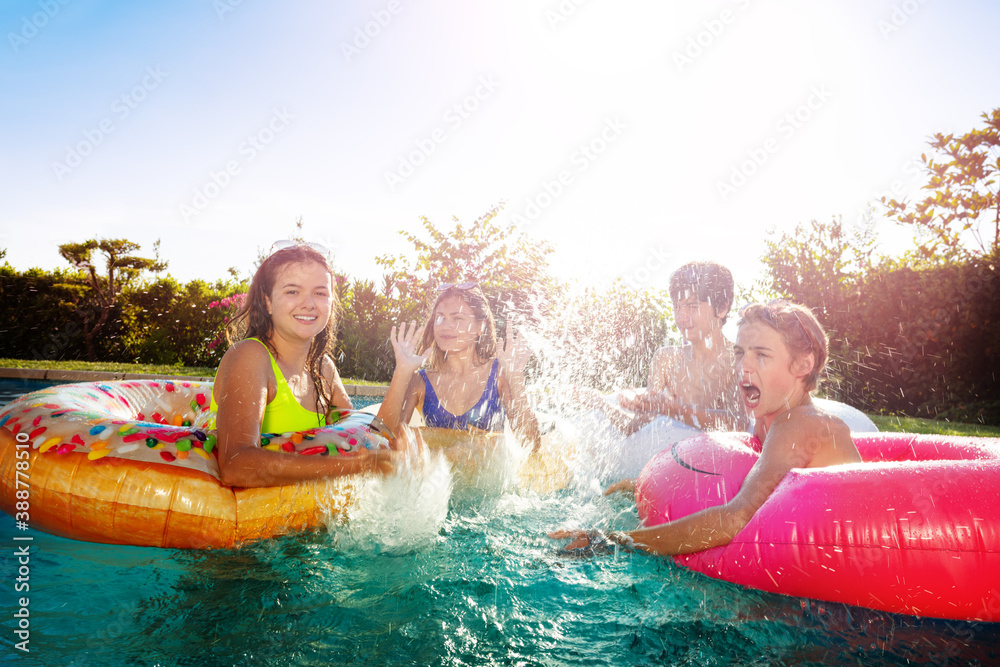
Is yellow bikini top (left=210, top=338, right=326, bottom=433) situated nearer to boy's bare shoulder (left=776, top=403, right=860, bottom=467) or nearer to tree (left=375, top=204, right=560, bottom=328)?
boy's bare shoulder (left=776, top=403, right=860, bottom=467)

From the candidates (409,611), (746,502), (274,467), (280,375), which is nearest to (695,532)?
(746,502)

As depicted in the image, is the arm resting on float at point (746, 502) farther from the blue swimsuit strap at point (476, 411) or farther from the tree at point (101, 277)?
the tree at point (101, 277)

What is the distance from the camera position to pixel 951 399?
28.9 ft

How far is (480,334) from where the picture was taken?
446 centimetres

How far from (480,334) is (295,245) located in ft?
5.22

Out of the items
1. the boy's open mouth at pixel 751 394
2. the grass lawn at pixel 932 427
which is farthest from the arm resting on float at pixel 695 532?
the grass lawn at pixel 932 427

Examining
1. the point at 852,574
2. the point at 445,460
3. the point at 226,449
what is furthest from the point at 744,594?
the point at 226,449

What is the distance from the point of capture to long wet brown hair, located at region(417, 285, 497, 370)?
4371 millimetres

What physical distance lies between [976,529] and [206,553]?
3253 millimetres

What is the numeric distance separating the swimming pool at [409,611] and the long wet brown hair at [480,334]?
5.10 ft

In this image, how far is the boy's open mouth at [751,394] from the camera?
2846 mm

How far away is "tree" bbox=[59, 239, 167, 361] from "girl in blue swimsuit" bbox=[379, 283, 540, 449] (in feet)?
39.7

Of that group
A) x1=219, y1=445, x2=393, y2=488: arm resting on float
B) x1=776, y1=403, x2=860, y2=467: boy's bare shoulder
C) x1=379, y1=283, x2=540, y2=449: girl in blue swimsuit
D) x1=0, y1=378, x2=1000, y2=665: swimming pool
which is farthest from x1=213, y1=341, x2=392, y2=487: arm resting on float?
x1=776, y1=403, x2=860, y2=467: boy's bare shoulder

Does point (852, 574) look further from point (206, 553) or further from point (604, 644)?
point (206, 553)
